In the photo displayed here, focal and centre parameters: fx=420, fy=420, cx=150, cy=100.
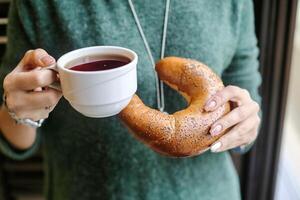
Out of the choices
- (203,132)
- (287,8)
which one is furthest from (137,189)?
(287,8)

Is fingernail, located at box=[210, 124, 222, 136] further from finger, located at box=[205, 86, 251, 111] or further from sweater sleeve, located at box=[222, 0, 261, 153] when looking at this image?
sweater sleeve, located at box=[222, 0, 261, 153]

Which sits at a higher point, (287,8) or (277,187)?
(287,8)

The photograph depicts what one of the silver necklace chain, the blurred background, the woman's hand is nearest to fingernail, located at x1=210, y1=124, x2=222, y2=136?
the woman's hand

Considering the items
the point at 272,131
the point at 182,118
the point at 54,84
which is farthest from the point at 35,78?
the point at 272,131

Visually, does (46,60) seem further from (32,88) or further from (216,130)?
(216,130)

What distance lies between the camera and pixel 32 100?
43cm

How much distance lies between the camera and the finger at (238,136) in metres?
0.50

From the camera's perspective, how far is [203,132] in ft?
1.54

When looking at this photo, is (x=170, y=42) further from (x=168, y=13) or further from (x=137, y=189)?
(x=137, y=189)

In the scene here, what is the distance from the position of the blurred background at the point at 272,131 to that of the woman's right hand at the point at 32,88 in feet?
1.28

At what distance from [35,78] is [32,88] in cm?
2

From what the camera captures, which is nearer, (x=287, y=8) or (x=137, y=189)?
(x=137, y=189)

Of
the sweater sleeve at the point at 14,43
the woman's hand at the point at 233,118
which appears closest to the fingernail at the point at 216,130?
the woman's hand at the point at 233,118

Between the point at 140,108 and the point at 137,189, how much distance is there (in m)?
0.20
